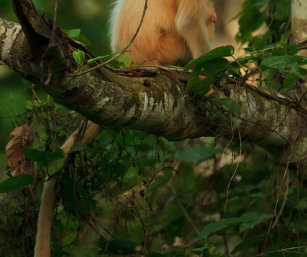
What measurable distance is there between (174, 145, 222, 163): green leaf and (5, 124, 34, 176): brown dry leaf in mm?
1447

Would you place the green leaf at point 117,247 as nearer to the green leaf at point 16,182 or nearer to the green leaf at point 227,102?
the green leaf at point 16,182

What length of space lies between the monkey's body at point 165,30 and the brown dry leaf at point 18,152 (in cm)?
84

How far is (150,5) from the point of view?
319cm

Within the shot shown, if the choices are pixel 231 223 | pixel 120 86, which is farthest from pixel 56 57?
pixel 231 223

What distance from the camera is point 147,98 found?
2.25 metres

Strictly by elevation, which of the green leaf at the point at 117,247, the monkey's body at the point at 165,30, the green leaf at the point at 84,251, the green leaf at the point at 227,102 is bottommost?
the green leaf at the point at 117,247

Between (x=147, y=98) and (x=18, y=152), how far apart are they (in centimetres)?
76

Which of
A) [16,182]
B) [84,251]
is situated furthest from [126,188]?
[16,182]

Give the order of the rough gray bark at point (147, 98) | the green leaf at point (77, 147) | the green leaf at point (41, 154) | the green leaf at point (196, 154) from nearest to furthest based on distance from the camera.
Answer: the rough gray bark at point (147, 98), the green leaf at point (41, 154), the green leaf at point (77, 147), the green leaf at point (196, 154)

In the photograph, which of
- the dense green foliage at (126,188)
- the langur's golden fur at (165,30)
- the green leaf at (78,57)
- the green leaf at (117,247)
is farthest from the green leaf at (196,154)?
the green leaf at (78,57)

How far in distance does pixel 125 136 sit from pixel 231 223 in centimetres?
70

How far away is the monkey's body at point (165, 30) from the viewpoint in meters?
3.16

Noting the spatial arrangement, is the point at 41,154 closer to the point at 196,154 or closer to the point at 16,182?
the point at 16,182

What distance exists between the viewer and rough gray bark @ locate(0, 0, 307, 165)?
1661 mm
